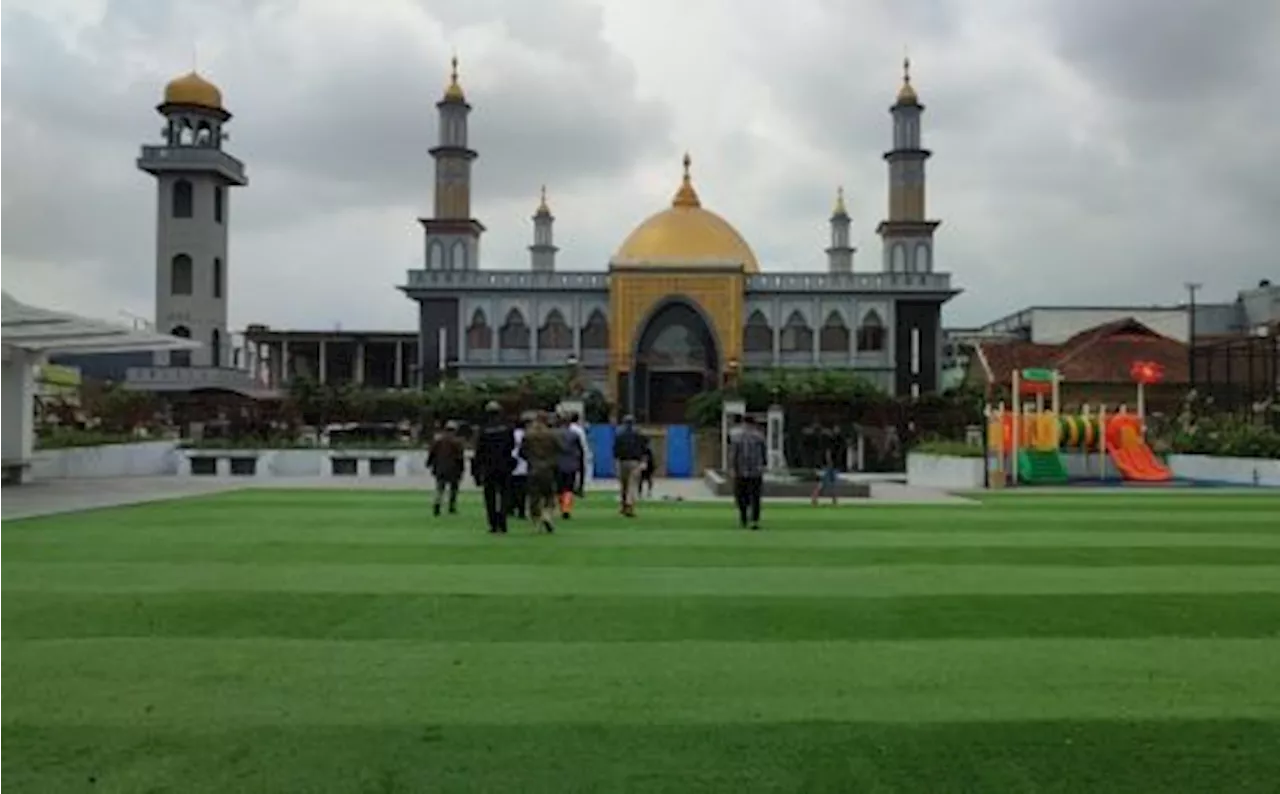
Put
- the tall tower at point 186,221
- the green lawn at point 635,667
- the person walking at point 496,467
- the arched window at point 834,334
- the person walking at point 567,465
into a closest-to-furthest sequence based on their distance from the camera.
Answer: the green lawn at point 635,667 < the person walking at point 496,467 < the person walking at point 567,465 < the tall tower at point 186,221 < the arched window at point 834,334

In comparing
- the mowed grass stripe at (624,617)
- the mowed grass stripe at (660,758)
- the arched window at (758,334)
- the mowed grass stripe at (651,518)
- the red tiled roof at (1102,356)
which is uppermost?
the arched window at (758,334)

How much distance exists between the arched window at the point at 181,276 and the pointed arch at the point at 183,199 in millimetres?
2042

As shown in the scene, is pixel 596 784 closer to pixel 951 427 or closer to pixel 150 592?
pixel 150 592

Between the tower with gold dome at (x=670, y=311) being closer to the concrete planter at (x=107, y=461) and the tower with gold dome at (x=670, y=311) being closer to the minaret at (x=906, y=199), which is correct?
the minaret at (x=906, y=199)

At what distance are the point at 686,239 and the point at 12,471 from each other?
153ft

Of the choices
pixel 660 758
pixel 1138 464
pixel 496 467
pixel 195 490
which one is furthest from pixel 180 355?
pixel 660 758

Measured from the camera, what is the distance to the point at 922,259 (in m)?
71.2

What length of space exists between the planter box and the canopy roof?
2585 centimetres

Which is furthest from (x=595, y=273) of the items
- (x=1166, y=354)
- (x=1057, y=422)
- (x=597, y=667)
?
(x=597, y=667)

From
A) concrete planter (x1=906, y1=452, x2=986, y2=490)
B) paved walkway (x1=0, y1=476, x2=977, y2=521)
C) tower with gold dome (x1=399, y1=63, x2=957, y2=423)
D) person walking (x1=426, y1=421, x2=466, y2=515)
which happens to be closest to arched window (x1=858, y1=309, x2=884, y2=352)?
tower with gold dome (x1=399, y1=63, x2=957, y2=423)

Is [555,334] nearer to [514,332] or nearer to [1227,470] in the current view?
[514,332]

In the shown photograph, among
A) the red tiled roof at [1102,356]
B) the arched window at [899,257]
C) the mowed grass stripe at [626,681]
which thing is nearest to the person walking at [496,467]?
the mowed grass stripe at [626,681]

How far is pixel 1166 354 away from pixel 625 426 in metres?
45.9

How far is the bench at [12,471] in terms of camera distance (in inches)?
1142
